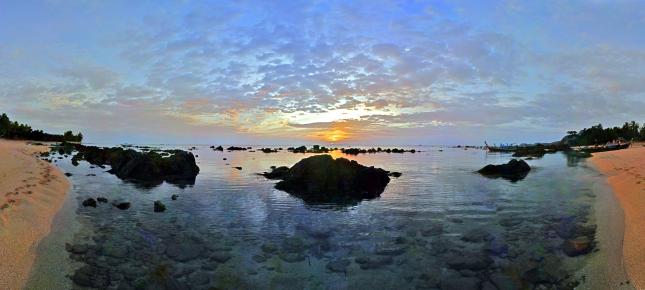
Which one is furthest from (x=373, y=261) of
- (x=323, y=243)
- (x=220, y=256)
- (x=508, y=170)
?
(x=508, y=170)

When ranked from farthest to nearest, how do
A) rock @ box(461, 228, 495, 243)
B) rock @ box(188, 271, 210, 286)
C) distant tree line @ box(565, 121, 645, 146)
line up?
distant tree line @ box(565, 121, 645, 146), rock @ box(461, 228, 495, 243), rock @ box(188, 271, 210, 286)

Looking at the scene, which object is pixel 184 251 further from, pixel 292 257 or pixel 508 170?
pixel 508 170

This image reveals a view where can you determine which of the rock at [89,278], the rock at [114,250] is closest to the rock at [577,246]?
the rock at [89,278]

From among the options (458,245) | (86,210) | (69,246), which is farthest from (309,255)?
(86,210)

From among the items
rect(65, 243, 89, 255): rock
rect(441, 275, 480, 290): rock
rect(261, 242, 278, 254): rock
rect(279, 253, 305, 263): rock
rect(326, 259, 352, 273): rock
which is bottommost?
rect(441, 275, 480, 290): rock

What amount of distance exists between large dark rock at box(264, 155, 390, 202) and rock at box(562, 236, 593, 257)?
50.5 feet

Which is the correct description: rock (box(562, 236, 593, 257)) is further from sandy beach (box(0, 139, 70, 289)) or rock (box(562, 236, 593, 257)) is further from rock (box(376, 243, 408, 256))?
sandy beach (box(0, 139, 70, 289))

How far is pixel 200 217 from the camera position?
18.0 meters

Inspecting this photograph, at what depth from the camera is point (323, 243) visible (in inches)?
535

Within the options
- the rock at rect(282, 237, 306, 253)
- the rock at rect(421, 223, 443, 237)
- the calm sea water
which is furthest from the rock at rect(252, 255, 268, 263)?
the rock at rect(421, 223, 443, 237)

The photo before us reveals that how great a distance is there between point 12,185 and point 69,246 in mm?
10438

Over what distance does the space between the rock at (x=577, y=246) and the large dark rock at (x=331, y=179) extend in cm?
1539

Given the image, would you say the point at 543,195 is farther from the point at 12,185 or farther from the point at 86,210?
the point at 12,185

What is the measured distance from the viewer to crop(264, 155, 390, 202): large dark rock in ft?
93.8
